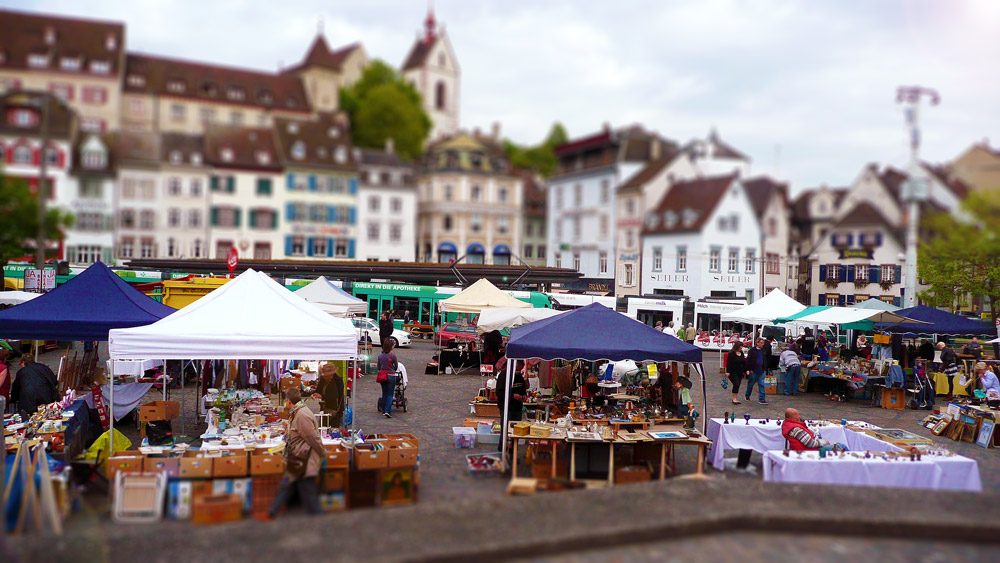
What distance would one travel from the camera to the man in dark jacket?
1193 centimetres

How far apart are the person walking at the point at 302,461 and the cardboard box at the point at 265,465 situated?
9 centimetres

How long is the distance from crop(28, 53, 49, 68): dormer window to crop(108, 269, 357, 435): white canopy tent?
31.2 meters

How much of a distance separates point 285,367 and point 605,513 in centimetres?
1211

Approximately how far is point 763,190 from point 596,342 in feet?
29.2

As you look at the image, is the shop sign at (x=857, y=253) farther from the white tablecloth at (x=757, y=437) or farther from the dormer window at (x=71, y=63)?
the dormer window at (x=71, y=63)

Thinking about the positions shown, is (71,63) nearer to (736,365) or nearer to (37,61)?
(37,61)

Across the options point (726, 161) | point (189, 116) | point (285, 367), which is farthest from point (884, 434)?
point (189, 116)

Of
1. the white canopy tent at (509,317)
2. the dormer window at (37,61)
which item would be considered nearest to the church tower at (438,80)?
the dormer window at (37,61)

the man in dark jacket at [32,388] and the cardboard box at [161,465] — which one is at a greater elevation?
the man in dark jacket at [32,388]

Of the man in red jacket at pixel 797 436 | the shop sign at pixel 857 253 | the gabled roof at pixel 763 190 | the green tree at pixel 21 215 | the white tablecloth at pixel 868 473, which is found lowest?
the white tablecloth at pixel 868 473

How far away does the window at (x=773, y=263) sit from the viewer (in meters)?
24.2

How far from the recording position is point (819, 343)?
79.9ft

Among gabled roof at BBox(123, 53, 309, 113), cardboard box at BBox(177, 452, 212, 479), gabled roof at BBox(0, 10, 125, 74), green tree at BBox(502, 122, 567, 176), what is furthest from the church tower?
cardboard box at BBox(177, 452, 212, 479)

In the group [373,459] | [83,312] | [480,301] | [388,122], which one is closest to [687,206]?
[480,301]
